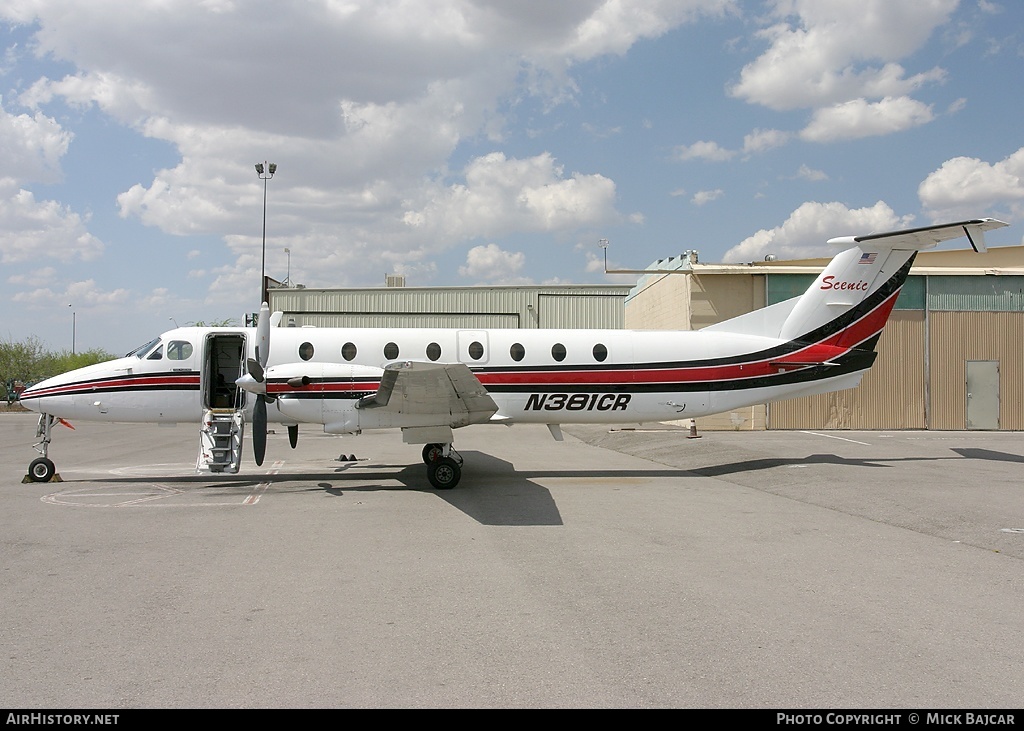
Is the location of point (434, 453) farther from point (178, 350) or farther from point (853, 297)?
point (853, 297)

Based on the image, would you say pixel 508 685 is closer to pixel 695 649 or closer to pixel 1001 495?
pixel 695 649

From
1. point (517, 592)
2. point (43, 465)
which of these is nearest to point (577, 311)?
point (43, 465)

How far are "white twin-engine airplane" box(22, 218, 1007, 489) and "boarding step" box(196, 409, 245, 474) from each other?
0.03m

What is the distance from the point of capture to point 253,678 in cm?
458

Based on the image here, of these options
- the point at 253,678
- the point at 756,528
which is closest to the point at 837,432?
the point at 756,528

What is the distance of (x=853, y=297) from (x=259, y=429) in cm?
1281

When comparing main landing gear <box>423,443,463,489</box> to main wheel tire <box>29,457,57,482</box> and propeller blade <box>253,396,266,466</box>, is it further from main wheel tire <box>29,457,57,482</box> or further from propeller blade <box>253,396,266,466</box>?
main wheel tire <box>29,457,57,482</box>

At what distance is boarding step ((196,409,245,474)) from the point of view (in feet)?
42.4

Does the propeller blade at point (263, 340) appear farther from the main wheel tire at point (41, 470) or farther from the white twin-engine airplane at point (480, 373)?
the main wheel tire at point (41, 470)

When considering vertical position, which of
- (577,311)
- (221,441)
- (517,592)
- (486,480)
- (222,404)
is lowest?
(486,480)

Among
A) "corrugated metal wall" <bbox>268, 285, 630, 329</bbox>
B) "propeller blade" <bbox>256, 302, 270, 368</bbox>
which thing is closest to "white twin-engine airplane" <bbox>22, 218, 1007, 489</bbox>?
"propeller blade" <bbox>256, 302, 270, 368</bbox>

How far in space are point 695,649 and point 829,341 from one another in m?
12.4

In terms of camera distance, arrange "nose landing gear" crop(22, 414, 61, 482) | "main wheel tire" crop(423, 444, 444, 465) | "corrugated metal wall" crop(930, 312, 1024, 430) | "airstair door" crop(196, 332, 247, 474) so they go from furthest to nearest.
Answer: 1. "corrugated metal wall" crop(930, 312, 1024, 430)
2. "nose landing gear" crop(22, 414, 61, 482)
3. "main wheel tire" crop(423, 444, 444, 465)
4. "airstair door" crop(196, 332, 247, 474)

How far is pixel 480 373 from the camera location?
14.7 m
